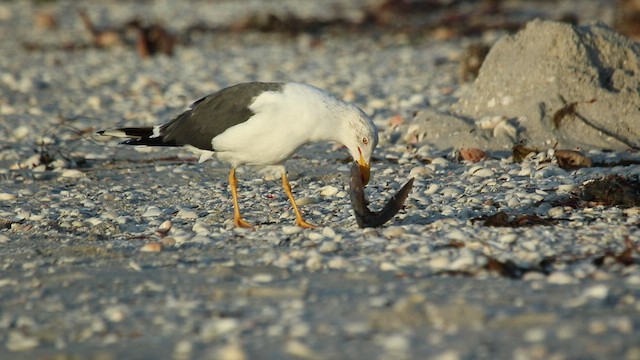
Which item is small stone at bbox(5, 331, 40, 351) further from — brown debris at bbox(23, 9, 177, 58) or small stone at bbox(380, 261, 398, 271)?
brown debris at bbox(23, 9, 177, 58)

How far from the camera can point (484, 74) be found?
30.8 feet

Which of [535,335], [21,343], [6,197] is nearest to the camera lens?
[535,335]

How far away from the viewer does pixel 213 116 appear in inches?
271

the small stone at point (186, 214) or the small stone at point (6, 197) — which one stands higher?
the small stone at point (6, 197)

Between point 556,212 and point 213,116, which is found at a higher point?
point 213,116

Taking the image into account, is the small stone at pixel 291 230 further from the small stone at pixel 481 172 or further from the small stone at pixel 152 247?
the small stone at pixel 481 172

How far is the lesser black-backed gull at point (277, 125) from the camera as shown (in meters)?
6.49

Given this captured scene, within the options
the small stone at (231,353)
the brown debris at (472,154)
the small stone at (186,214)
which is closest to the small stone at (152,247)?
the small stone at (186,214)

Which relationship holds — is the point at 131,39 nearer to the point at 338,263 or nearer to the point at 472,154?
the point at 472,154

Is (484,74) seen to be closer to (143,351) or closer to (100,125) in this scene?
(100,125)

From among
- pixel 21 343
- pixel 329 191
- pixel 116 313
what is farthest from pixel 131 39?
pixel 21 343

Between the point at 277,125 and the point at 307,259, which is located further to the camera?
the point at 277,125

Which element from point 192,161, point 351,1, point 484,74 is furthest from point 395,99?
point 351,1

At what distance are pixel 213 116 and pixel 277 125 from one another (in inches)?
24.5
